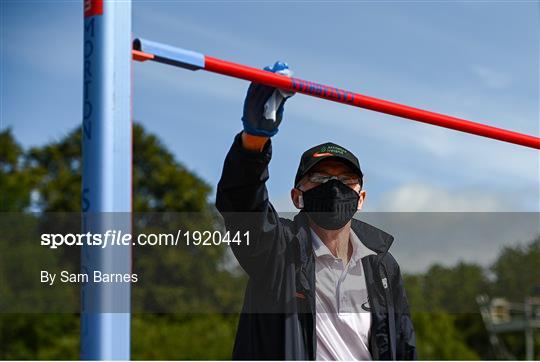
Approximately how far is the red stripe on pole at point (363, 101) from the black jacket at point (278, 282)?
0.46 m

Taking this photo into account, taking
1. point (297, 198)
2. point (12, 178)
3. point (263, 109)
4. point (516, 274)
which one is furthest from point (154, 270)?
point (263, 109)

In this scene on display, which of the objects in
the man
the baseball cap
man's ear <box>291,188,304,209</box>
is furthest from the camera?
man's ear <box>291,188,304,209</box>

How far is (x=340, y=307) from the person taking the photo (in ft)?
13.5

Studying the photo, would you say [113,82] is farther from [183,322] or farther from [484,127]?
[183,322]

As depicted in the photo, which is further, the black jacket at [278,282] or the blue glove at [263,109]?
the black jacket at [278,282]

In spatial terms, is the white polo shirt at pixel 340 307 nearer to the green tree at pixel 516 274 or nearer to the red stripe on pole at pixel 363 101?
the red stripe on pole at pixel 363 101

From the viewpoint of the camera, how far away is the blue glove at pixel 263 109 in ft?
11.5

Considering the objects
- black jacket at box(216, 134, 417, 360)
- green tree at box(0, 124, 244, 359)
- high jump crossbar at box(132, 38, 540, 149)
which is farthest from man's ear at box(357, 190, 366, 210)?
green tree at box(0, 124, 244, 359)

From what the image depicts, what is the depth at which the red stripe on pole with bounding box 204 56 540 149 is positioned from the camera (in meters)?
3.05

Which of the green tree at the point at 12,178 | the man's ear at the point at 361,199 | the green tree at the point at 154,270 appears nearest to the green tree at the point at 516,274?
the green tree at the point at 154,270

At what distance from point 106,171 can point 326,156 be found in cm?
160

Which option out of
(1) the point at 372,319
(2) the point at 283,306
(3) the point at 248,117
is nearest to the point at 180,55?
(3) the point at 248,117

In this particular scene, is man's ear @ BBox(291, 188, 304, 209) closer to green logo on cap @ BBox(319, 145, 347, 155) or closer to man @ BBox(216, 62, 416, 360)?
man @ BBox(216, 62, 416, 360)

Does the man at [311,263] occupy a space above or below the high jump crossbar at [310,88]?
below
